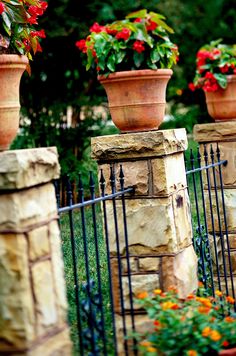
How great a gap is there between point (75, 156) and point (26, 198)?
785cm

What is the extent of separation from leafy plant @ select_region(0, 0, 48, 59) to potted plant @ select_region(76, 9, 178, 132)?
465mm

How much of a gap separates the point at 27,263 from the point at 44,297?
0.19 meters

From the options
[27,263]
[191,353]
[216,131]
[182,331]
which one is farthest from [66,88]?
[27,263]

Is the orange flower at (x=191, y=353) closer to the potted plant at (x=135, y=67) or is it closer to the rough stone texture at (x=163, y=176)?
the rough stone texture at (x=163, y=176)

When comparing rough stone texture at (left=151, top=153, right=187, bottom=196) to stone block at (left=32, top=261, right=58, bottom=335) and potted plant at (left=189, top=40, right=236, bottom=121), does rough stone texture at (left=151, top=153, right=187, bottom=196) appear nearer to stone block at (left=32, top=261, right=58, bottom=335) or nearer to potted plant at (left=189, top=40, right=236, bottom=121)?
stone block at (left=32, top=261, right=58, bottom=335)

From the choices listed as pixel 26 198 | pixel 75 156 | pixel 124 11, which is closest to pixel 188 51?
pixel 124 11

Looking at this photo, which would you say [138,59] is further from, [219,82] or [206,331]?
[219,82]

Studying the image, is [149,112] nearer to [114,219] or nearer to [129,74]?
[129,74]

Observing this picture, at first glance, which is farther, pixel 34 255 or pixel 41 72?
pixel 41 72

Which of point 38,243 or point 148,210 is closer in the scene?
point 38,243

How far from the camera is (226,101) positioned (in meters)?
6.15

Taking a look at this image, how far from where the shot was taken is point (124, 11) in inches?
442

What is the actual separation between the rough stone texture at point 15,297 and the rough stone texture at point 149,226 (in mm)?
1440

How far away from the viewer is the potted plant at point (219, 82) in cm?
614
